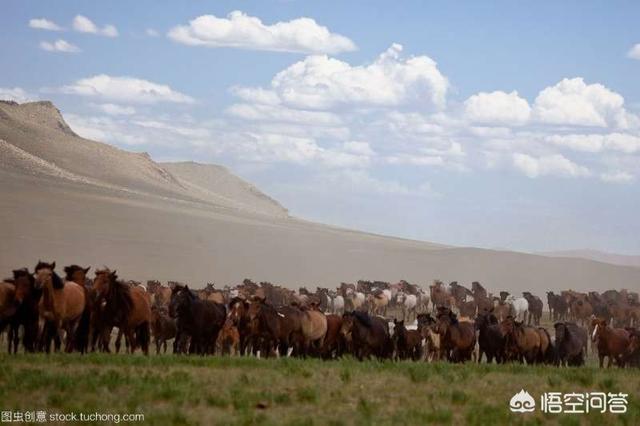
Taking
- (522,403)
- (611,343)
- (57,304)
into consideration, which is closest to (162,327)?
(57,304)

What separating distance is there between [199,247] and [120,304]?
2943 inches

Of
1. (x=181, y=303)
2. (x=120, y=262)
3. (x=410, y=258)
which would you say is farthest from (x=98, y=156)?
(x=181, y=303)

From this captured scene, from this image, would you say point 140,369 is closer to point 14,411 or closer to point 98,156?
point 14,411

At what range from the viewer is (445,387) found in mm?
17516

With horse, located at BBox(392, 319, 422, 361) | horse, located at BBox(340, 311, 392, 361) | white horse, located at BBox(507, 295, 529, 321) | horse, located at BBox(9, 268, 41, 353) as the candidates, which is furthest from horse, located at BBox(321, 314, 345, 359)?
white horse, located at BBox(507, 295, 529, 321)

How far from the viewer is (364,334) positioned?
25.2 metres

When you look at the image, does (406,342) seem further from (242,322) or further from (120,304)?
(120,304)

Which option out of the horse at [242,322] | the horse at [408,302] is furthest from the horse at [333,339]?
the horse at [408,302]

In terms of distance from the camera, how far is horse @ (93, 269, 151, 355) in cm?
2252

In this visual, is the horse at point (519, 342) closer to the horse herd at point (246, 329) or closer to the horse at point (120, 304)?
the horse herd at point (246, 329)

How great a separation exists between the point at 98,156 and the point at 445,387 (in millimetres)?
144932

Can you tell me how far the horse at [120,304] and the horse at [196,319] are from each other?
0.84 metres

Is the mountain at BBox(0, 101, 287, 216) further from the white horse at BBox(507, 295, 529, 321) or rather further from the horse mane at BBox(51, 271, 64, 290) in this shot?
the horse mane at BBox(51, 271, 64, 290)

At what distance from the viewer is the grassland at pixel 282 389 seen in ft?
48.3
